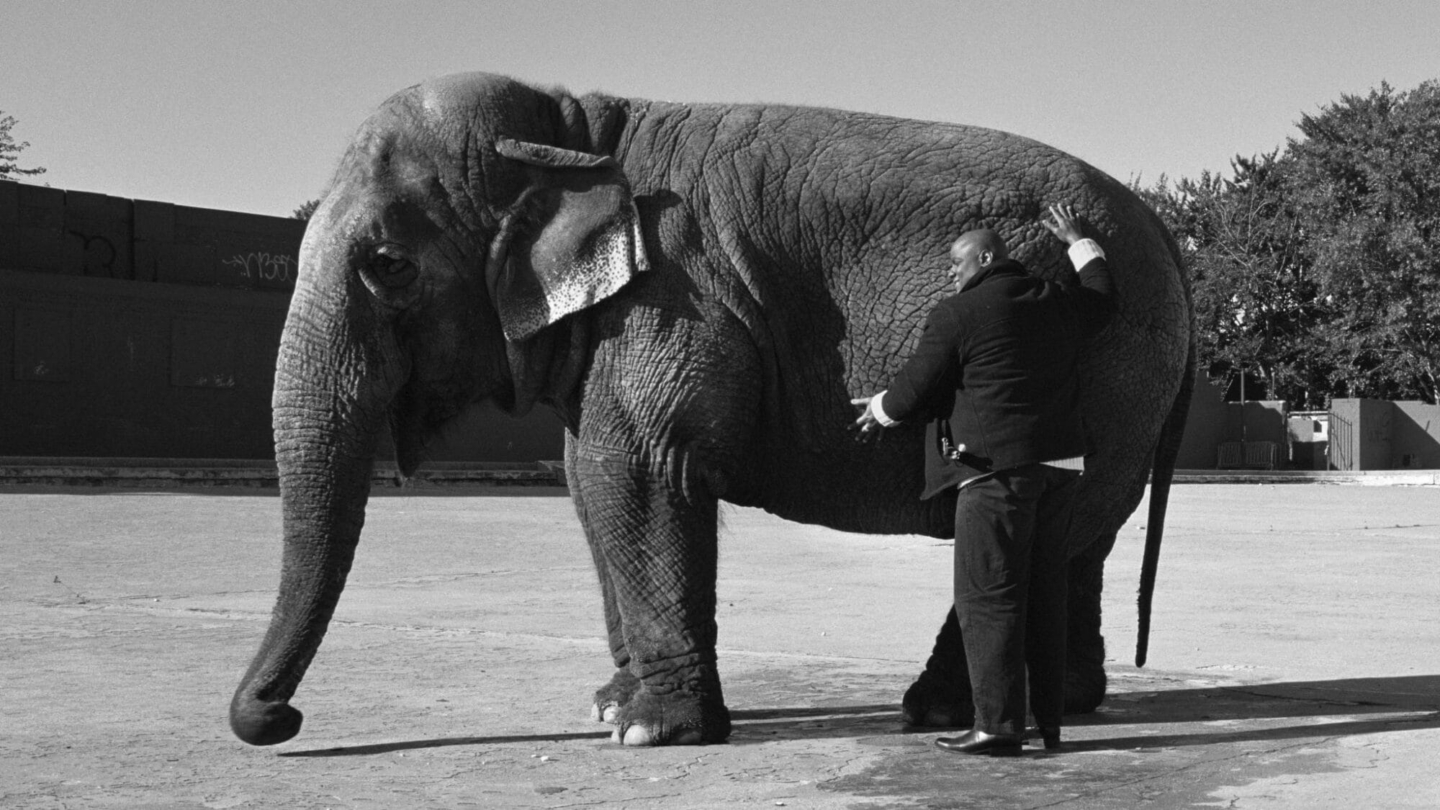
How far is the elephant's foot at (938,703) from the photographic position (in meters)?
5.44

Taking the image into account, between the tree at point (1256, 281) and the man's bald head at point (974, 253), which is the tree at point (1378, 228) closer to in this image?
the tree at point (1256, 281)

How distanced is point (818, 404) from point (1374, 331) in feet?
153

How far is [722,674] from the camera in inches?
266

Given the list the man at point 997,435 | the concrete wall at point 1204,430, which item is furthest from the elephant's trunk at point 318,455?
the concrete wall at point 1204,430

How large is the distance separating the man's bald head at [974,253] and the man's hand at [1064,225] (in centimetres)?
26

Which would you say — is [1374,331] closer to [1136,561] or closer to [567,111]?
[1136,561]

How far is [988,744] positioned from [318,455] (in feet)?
6.56

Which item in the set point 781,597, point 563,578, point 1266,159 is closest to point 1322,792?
point 781,597

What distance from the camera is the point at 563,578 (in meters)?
11.2

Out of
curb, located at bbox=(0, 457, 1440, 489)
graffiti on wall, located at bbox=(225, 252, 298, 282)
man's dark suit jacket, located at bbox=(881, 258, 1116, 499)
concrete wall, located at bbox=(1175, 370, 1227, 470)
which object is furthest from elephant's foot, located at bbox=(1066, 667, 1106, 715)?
concrete wall, located at bbox=(1175, 370, 1227, 470)

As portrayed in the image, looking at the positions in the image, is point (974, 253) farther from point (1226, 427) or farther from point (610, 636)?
point (1226, 427)

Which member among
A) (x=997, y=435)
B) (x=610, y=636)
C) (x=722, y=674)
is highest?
(x=997, y=435)

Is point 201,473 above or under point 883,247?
under

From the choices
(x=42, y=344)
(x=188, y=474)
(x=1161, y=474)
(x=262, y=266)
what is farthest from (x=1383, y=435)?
(x=1161, y=474)
